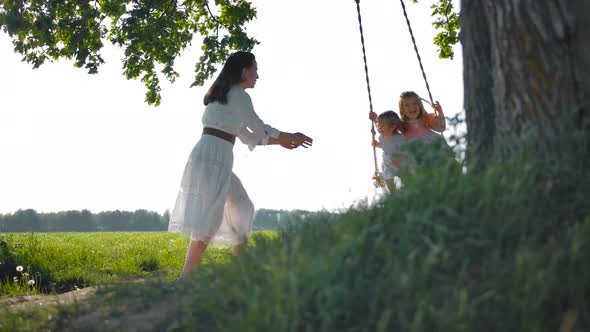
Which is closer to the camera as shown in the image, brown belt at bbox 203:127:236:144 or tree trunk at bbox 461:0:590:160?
tree trunk at bbox 461:0:590:160

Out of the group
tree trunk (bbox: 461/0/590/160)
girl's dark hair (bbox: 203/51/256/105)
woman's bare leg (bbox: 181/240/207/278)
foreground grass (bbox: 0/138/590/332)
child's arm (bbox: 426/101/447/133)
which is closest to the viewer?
foreground grass (bbox: 0/138/590/332)

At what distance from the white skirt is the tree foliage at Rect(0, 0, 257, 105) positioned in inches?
164

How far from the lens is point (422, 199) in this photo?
3594 mm

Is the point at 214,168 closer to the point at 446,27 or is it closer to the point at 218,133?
the point at 218,133

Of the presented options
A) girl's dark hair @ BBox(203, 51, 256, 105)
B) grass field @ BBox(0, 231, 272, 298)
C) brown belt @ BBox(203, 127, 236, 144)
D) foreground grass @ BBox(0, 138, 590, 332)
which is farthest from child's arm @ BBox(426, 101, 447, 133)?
foreground grass @ BBox(0, 138, 590, 332)

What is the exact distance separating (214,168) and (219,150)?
0.64ft

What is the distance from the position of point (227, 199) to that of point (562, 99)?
3.88 metres

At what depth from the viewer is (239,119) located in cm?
661

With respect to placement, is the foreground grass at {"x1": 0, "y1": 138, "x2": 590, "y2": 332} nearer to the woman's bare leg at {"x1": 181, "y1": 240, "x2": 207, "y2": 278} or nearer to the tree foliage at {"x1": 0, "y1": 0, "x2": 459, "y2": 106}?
the woman's bare leg at {"x1": 181, "y1": 240, "x2": 207, "y2": 278}

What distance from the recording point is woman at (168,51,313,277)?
6.53 meters

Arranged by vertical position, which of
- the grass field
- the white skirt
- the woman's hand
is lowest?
the grass field

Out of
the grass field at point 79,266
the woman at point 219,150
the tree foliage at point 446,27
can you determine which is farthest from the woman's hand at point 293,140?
the tree foliage at point 446,27

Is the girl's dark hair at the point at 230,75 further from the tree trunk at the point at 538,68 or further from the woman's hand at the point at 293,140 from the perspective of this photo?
the tree trunk at the point at 538,68

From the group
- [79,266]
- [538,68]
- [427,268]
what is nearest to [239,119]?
[538,68]
